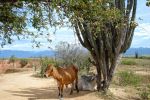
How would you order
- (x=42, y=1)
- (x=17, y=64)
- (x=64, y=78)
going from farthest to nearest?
(x=17, y=64)
(x=64, y=78)
(x=42, y=1)

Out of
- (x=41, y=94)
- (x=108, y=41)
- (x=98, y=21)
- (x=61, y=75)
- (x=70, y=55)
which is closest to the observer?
(x=98, y=21)

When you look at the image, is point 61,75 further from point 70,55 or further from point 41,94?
point 70,55

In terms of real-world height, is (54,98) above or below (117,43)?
below

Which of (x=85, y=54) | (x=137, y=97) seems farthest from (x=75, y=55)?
(x=137, y=97)

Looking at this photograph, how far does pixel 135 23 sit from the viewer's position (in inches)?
508

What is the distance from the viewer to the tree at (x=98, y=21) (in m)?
10.0

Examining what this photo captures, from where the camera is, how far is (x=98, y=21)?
11.0m

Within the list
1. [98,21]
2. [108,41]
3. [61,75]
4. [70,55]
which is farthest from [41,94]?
[70,55]

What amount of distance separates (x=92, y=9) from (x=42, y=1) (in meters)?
1.21

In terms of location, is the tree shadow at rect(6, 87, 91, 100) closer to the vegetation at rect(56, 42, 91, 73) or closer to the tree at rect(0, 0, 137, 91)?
the tree at rect(0, 0, 137, 91)

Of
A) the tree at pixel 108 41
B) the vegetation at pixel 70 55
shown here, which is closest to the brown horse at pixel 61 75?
the tree at pixel 108 41

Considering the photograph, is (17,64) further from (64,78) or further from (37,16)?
(37,16)

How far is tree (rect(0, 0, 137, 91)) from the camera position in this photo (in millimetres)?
10031

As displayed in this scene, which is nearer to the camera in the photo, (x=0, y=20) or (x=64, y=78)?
(x=0, y=20)
